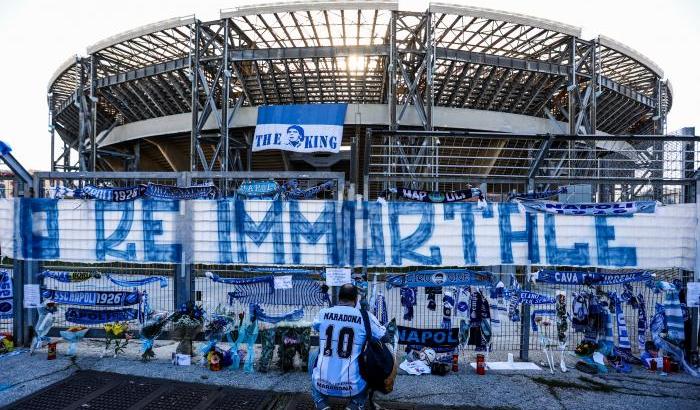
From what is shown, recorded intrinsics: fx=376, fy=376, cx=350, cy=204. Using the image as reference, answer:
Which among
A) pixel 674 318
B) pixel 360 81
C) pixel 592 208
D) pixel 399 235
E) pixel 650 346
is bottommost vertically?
pixel 650 346

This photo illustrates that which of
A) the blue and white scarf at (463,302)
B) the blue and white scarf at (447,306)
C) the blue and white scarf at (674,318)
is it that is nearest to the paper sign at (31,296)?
the blue and white scarf at (447,306)

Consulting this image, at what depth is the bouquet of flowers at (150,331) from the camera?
20.1 feet

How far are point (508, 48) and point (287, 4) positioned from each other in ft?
40.6

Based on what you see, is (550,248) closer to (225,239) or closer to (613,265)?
(613,265)

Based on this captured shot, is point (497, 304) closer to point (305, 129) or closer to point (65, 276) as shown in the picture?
point (65, 276)

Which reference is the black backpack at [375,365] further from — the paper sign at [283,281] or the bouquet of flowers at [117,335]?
the bouquet of flowers at [117,335]

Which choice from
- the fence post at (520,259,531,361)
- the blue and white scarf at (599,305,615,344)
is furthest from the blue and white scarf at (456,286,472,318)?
the blue and white scarf at (599,305,615,344)

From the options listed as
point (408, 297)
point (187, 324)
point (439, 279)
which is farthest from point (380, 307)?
point (187, 324)

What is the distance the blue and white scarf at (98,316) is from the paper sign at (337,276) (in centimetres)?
348

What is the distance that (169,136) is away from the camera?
25109 mm

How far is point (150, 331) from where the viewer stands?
6129 mm

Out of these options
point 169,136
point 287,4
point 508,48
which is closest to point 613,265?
point 287,4

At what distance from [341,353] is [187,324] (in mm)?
3657

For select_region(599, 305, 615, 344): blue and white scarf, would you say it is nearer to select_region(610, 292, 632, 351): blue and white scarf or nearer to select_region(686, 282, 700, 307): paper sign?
select_region(610, 292, 632, 351): blue and white scarf
